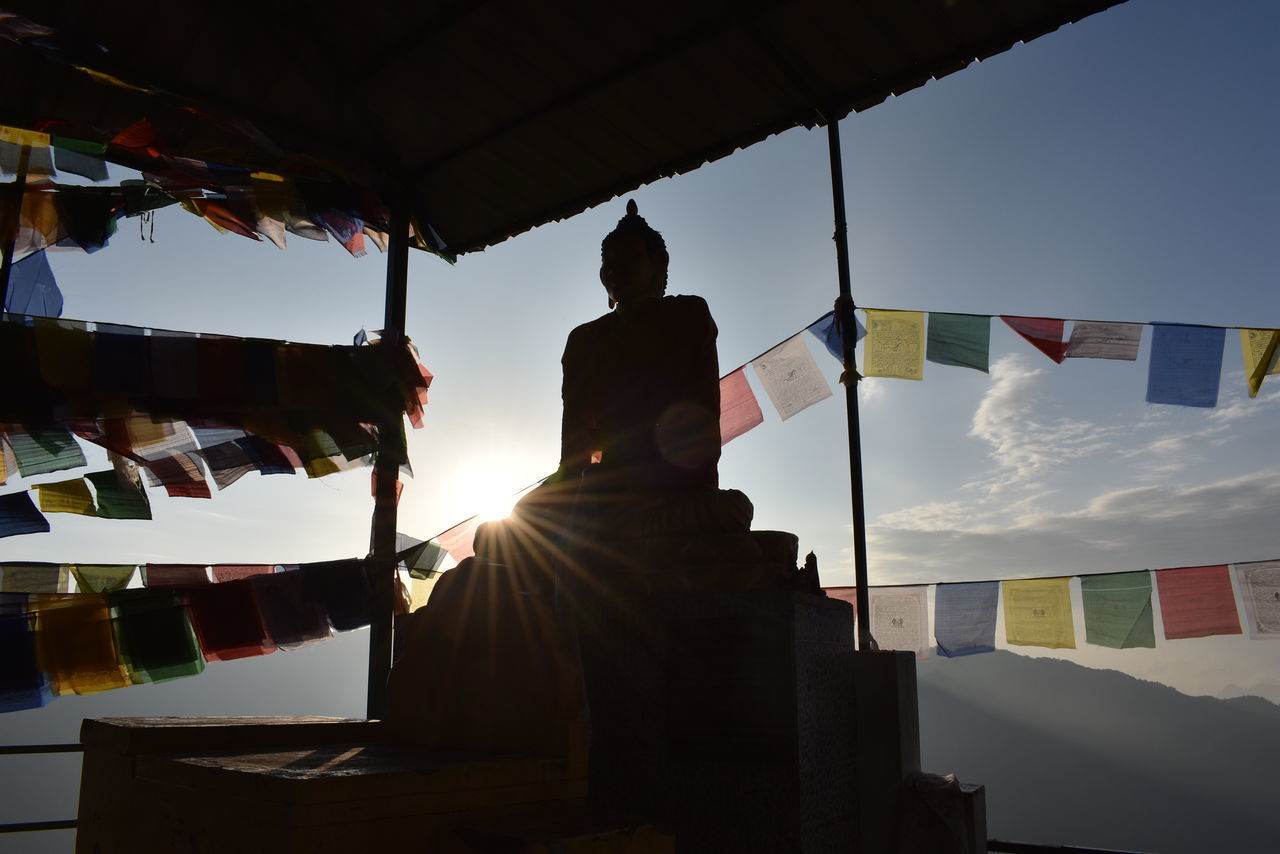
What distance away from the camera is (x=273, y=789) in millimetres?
1484

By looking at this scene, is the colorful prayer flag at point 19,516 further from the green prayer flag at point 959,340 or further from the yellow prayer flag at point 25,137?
the green prayer flag at point 959,340

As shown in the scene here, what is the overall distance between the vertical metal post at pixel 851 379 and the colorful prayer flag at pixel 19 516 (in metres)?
5.36

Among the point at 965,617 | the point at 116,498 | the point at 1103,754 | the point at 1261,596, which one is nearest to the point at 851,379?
the point at 965,617

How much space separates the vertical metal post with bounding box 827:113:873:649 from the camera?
14.1ft

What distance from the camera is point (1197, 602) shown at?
489 centimetres

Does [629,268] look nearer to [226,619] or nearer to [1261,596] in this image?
[226,619]

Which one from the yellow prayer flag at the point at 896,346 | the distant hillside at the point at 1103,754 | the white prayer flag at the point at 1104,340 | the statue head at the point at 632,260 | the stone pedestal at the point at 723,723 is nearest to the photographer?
the stone pedestal at the point at 723,723

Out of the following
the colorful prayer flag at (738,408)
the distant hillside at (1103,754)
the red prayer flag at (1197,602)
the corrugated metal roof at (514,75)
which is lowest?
the distant hillside at (1103,754)

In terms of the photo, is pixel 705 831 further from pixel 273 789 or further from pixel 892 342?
pixel 892 342

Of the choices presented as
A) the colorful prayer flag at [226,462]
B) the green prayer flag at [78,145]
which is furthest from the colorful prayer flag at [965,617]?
the green prayer flag at [78,145]

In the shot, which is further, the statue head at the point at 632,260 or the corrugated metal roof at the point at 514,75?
the corrugated metal roof at the point at 514,75

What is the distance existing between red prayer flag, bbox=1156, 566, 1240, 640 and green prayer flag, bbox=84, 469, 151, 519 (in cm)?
709

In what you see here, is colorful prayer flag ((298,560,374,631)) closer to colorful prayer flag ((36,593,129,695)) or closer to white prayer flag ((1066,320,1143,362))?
colorful prayer flag ((36,593,129,695))

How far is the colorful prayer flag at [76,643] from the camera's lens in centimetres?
482
